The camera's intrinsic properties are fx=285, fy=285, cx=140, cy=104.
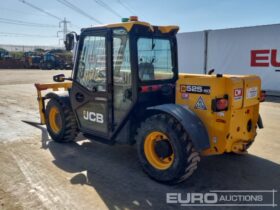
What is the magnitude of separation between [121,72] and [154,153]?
129cm

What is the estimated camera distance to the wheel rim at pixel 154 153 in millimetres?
3834

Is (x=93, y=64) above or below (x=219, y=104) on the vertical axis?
above

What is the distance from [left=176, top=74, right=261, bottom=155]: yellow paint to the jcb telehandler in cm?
1

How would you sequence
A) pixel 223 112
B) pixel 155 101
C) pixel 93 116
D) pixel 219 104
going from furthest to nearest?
pixel 93 116
pixel 155 101
pixel 223 112
pixel 219 104

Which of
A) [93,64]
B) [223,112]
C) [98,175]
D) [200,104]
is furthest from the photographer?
[93,64]

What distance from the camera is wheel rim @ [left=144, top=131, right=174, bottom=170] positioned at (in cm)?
383

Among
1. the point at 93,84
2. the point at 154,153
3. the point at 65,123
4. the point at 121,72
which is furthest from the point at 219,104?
the point at 65,123

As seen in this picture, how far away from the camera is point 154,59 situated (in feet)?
14.5

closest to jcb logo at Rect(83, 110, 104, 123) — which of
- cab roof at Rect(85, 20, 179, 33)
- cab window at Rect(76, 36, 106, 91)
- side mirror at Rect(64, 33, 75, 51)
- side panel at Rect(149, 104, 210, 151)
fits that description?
cab window at Rect(76, 36, 106, 91)

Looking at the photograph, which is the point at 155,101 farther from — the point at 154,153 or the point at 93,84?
the point at 93,84

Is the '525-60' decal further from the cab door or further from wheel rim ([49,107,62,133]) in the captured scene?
wheel rim ([49,107,62,133])

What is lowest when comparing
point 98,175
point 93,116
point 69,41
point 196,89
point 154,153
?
point 98,175

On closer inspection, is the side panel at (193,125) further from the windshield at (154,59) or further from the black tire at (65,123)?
the black tire at (65,123)

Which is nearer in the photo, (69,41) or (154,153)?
(154,153)
